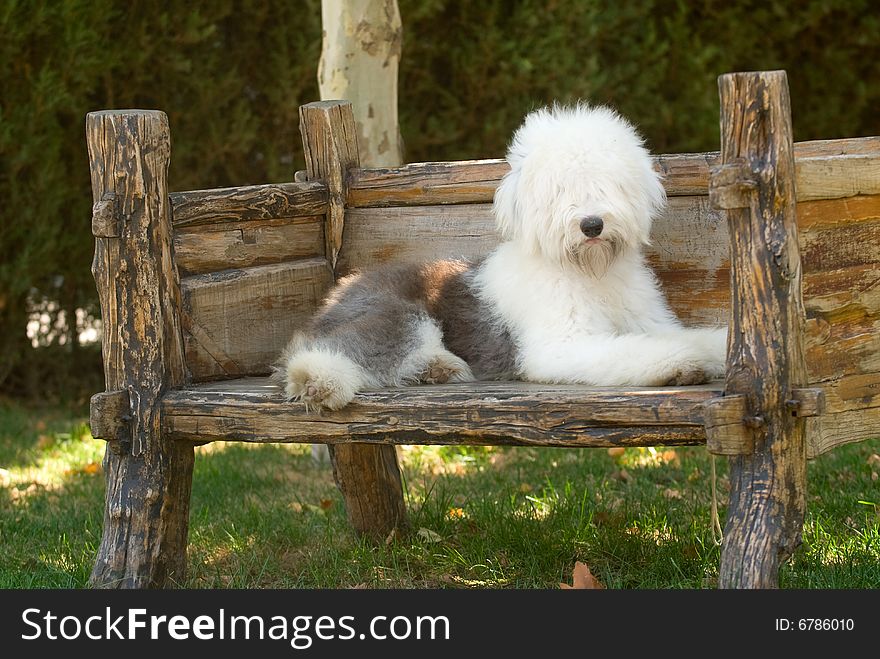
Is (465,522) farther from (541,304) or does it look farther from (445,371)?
(541,304)

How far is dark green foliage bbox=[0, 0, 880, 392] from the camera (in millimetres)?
6852

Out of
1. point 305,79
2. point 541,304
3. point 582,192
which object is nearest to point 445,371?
point 541,304

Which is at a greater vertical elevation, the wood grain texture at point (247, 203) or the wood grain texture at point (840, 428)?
the wood grain texture at point (247, 203)

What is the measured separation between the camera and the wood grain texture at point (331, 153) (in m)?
4.43

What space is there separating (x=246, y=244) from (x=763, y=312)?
6.16 feet

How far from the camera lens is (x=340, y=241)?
4.50 meters

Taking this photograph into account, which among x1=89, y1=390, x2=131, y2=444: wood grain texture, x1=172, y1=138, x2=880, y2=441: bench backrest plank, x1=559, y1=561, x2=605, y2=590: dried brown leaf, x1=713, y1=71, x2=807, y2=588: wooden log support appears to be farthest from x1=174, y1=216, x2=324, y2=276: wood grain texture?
x1=713, y1=71, x2=807, y2=588: wooden log support

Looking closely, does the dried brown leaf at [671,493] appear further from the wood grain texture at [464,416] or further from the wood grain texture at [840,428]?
the wood grain texture at [464,416]

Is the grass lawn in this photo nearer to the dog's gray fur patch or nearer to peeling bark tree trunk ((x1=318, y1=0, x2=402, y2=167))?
the dog's gray fur patch

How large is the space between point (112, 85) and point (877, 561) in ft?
16.7

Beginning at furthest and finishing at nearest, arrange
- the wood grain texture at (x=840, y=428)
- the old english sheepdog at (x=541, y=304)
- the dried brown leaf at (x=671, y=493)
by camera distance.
→ the dried brown leaf at (x=671, y=493)
the old english sheepdog at (x=541, y=304)
the wood grain texture at (x=840, y=428)

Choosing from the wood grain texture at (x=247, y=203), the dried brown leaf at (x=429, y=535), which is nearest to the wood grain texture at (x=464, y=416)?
the wood grain texture at (x=247, y=203)

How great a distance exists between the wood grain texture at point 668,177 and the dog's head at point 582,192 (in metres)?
0.26

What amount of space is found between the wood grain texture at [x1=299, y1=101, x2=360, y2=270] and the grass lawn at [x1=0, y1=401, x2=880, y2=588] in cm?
113
